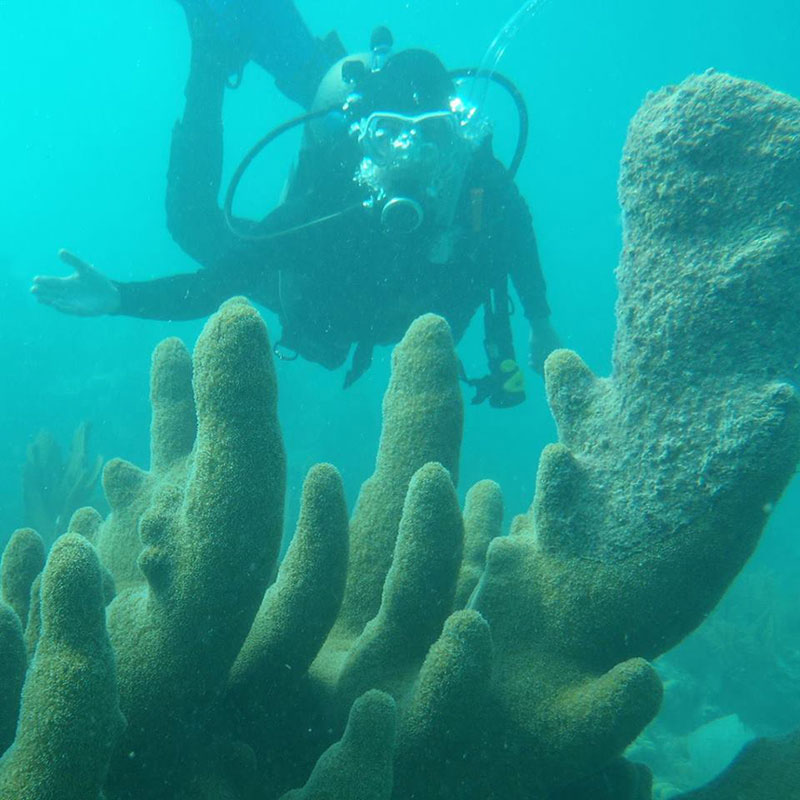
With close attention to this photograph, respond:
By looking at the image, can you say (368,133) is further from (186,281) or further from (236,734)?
(236,734)

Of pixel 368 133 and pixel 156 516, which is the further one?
pixel 368 133

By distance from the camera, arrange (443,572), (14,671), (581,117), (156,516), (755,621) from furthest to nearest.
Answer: (581,117), (755,621), (443,572), (156,516), (14,671)

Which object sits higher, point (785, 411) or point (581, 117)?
point (581, 117)

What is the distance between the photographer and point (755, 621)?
12273mm

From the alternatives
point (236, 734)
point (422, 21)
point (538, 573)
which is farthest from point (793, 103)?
point (422, 21)

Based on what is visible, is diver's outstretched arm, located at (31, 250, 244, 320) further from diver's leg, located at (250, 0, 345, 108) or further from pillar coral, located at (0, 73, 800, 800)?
diver's leg, located at (250, 0, 345, 108)

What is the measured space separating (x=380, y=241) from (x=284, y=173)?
78985 millimetres

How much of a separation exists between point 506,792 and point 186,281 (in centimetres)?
574

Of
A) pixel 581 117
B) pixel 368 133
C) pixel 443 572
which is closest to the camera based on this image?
pixel 443 572

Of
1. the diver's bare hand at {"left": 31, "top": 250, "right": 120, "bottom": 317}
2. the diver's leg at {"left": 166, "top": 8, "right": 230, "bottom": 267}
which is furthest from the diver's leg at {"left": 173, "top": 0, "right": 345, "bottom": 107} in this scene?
the diver's bare hand at {"left": 31, "top": 250, "right": 120, "bottom": 317}

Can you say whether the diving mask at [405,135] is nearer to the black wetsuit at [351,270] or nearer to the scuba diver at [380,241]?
the scuba diver at [380,241]

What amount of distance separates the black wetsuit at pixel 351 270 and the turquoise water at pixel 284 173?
7.50 ft

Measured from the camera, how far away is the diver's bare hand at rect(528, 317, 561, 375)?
5.95 meters

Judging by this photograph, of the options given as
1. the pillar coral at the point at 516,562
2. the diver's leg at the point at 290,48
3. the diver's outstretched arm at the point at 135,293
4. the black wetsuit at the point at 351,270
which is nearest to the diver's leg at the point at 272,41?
the diver's leg at the point at 290,48
